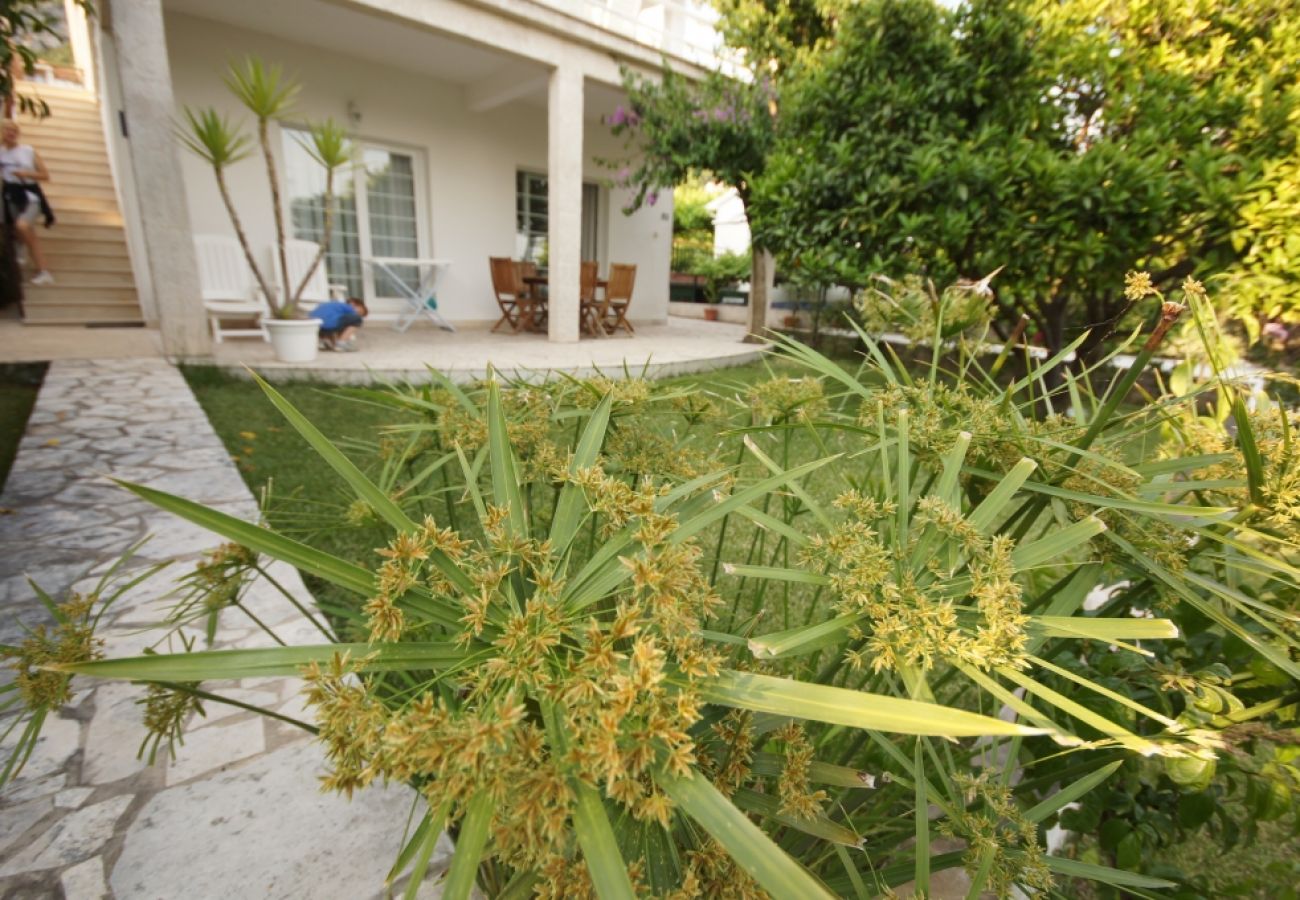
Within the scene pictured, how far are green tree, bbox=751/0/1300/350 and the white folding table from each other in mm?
5165

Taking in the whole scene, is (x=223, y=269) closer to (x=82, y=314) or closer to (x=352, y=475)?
(x=82, y=314)

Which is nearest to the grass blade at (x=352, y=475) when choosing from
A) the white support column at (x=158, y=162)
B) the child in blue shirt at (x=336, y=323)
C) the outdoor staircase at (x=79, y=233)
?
the white support column at (x=158, y=162)

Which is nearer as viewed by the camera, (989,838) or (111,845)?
(989,838)

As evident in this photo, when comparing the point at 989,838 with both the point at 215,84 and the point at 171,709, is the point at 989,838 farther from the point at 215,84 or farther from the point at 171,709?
the point at 215,84

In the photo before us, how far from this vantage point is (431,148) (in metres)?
8.74

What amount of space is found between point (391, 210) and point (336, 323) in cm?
333

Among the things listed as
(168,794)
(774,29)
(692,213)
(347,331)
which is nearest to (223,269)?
(347,331)

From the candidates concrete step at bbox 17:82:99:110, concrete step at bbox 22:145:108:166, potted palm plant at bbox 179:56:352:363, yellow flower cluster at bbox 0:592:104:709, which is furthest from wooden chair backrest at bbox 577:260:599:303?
yellow flower cluster at bbox 0:592:104:709

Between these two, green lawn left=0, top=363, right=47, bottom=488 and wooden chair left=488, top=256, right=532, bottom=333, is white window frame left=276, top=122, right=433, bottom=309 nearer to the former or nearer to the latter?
wooden chair left=488, top=256, right=532, bottom=333

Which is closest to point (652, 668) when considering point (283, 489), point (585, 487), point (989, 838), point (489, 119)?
point (585, 487)

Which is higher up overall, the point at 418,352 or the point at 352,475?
the point at 352,475

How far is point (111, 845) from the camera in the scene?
4.11 feet

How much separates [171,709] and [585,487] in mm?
616

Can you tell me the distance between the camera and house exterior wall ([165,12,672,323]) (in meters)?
6.86
